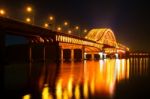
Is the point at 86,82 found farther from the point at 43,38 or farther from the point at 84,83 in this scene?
the point at 43,38

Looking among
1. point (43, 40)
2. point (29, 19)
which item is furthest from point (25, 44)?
point (29, 19)

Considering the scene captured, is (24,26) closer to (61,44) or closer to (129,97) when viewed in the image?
(61,44)

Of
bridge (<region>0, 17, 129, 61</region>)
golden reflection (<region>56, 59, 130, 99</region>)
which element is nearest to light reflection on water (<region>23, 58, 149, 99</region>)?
golden reflection (<region>56, 59, 130, 99</region>)

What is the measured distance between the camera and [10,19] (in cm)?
7894

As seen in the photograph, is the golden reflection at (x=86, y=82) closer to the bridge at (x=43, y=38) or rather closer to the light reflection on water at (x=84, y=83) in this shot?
the light reflection on water at (x=84, y=83)

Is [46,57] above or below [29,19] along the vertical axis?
below

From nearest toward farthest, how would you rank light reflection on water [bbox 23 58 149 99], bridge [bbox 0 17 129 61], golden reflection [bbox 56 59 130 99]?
light reflection on water [bbox 23 58 149 99] < golden reflection [bbox 56 59 130 99] < bridge [bbox 0 17 129 61]

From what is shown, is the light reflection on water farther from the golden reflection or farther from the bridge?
the bridge

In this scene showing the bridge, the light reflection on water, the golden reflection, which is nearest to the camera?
the light reflection on water

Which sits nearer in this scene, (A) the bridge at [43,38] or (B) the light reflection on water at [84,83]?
(B) the light reflection on water at [84,83]

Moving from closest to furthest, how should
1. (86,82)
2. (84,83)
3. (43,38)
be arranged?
(84,83) < (86,82) < (43,38)

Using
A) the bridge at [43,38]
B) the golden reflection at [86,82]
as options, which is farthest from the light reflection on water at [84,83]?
the bridge at [43,38]

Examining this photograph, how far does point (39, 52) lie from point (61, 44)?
65.5 feet

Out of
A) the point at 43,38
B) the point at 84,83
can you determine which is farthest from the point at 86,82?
the point at 43,38
